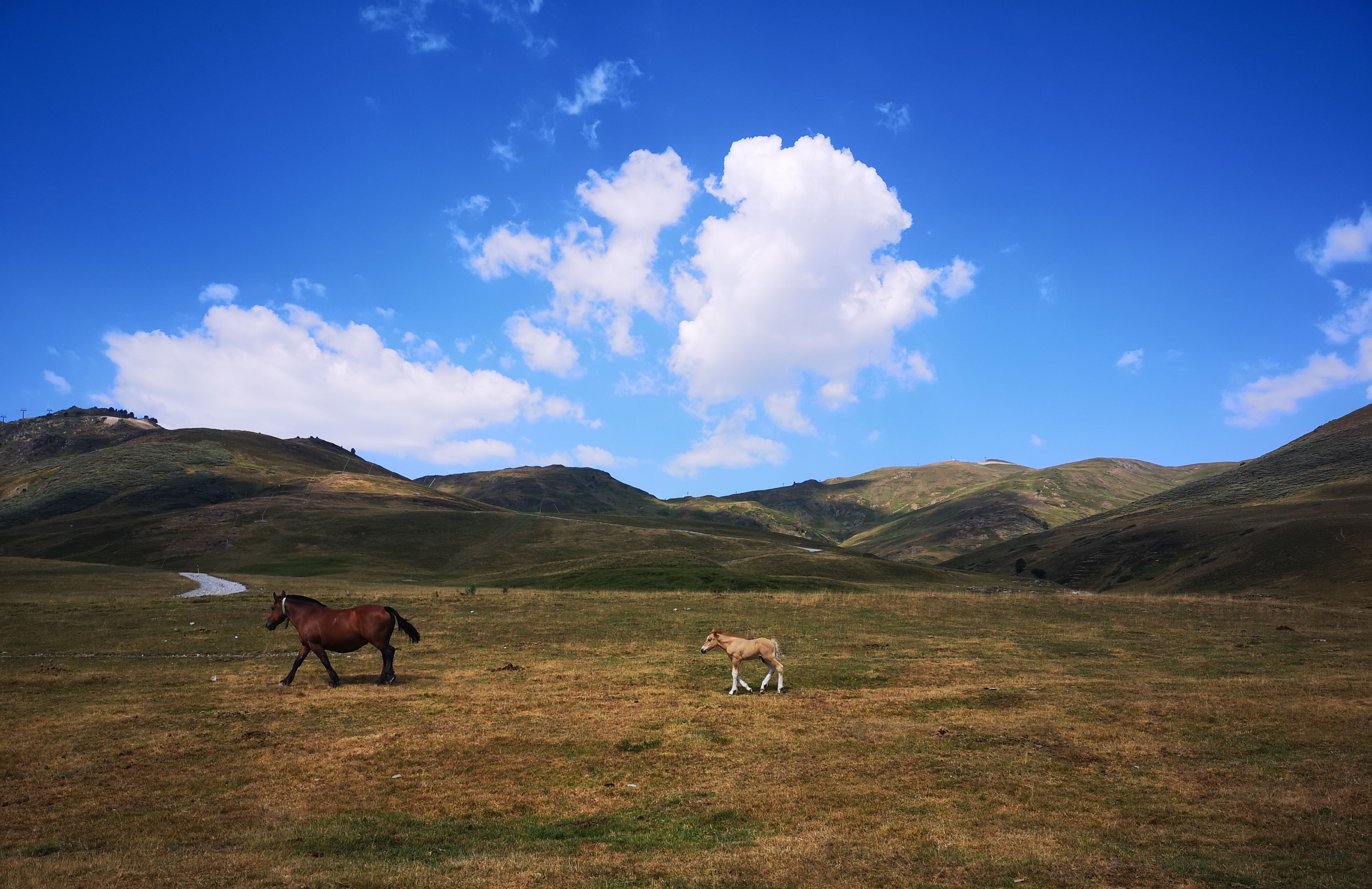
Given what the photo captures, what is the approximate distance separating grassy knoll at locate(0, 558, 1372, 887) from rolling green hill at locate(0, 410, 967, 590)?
40.9 metres

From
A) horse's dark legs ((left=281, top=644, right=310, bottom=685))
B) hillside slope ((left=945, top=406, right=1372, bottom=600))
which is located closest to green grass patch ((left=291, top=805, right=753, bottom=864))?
horse's dark legs ((left=281, top=644, right=310, bottom=685))

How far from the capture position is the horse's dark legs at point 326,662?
80.2 feet

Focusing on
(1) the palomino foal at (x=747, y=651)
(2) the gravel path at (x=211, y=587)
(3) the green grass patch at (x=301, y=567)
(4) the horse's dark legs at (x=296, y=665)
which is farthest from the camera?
(3) the green grass patch at (x=301, y=567)

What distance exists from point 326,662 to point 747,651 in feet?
44.7

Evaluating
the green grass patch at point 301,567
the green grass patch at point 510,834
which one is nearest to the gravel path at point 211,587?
the green grass patch at point 301,567

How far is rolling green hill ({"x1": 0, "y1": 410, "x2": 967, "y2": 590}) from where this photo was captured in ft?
282

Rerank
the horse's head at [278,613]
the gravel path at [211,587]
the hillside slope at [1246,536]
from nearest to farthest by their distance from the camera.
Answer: the horse's head at [278,613] → the gravel path at [211,587] → the hillside slope at [1246,536]

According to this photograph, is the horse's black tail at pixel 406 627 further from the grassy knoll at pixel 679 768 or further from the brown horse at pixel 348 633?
the grassy knoll at pixel 679 768

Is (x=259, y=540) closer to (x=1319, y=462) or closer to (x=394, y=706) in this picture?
(x=394, y=706)

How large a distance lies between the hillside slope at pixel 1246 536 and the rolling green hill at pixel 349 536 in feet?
85.1

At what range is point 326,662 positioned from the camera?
24531 mm

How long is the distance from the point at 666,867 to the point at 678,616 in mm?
34337

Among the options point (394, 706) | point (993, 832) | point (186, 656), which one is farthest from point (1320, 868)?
point (186, 656)

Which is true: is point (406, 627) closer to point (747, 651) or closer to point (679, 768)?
point (747, 651)
